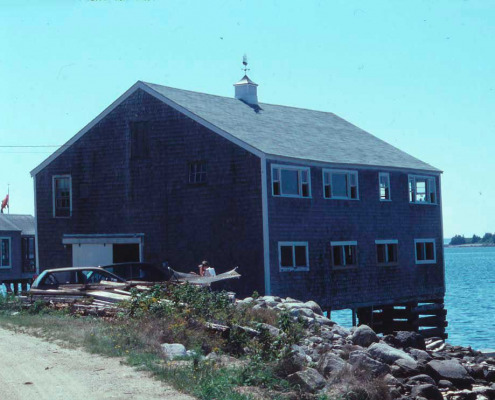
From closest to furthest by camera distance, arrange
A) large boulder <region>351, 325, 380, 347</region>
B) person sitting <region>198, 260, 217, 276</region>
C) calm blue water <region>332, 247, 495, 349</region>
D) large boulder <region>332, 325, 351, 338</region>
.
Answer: large boulder <region>351, 325, 380, 347</region>
large boulder <region>332, 325, 351, 338</region>
person sitting <region>198, 260, 217, 276</region>
calm blue water <region>332, 247, 495, 349</region>

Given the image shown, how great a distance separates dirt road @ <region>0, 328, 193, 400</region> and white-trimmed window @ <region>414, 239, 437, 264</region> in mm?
24778

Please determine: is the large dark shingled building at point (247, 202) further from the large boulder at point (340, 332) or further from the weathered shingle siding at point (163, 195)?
the large boulder at point (340, 332)

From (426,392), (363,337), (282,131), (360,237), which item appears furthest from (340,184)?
(426,392)

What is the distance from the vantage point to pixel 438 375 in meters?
19.9

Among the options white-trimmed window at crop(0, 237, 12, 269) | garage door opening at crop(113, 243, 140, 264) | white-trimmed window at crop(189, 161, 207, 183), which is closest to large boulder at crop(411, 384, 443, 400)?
white-trimmed window at crop(189, 161, 207, 183)

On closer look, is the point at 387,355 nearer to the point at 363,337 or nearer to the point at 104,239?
the point at 363,337

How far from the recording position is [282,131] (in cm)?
3441

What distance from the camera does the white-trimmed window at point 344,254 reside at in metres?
32.7

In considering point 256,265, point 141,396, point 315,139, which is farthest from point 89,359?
point 315,139

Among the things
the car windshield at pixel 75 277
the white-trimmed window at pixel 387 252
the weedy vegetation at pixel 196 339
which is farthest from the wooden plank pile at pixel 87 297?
the white-trimmed window at pixel 387 252

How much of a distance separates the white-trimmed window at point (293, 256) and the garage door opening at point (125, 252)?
21.8 ft

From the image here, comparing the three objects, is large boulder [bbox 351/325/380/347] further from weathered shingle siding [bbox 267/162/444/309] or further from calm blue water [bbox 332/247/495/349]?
calm blue water [bbox 332/247/495/349]

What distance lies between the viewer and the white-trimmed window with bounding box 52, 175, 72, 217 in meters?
35.0

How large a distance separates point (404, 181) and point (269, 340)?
22.6m
